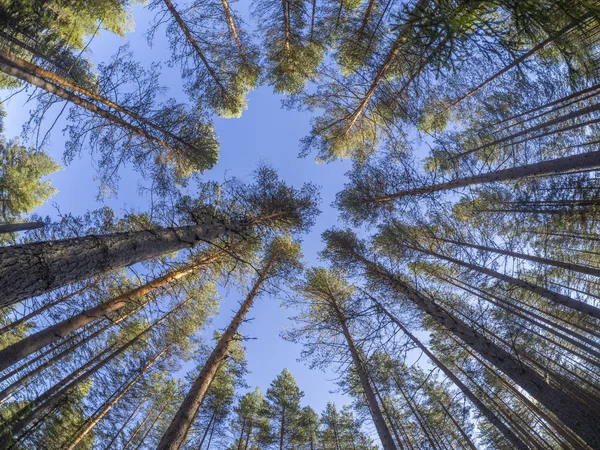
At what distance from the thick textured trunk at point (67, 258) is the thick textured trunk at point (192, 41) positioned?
586 centimetres

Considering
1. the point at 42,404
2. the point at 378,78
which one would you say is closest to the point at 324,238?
the point at 378,78

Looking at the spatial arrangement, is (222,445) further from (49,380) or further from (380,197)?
(380,197)

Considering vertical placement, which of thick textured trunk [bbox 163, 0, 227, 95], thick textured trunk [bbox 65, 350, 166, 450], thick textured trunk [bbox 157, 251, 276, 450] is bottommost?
thick textured trunk [bbox 157, 251, 276, 450]

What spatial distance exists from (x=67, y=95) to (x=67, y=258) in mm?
4894

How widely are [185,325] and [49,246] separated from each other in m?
8.31

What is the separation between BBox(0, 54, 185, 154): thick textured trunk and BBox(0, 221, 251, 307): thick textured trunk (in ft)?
12.6

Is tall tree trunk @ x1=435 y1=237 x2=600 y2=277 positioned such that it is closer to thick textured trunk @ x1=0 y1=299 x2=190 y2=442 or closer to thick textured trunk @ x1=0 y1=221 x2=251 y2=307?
thick textured trunk @ x1=0 y1=221 x2=251 y2=307

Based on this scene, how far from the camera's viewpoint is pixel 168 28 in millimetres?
7684

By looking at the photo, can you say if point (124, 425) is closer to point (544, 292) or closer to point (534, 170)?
point (544, 292)

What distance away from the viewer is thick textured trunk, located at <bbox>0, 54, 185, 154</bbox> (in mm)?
5164

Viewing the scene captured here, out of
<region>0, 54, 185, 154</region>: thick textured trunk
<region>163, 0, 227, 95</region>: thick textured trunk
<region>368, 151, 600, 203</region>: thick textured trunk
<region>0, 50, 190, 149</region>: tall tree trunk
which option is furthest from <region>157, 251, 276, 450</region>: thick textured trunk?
<region>163, 0, 227, 95</region>: thick textured trunk

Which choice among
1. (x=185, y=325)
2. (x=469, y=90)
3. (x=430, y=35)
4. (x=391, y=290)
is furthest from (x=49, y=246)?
(x=469, y=90)

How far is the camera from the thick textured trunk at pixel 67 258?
2.96 m

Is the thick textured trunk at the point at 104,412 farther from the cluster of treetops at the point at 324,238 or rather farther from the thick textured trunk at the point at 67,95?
the thick textured trunk at the point at 67,95
